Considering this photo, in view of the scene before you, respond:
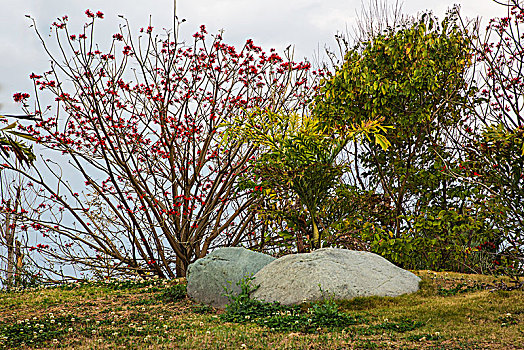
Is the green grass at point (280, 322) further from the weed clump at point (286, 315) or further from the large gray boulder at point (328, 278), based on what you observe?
the large gray boulder at point (328, 278)

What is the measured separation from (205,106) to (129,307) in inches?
225

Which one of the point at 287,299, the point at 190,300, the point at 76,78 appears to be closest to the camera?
the point at 287,299

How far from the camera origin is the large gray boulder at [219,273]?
8.96m

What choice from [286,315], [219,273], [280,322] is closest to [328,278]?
[286,315]

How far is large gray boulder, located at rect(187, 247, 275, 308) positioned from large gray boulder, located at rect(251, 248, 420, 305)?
0.44 m

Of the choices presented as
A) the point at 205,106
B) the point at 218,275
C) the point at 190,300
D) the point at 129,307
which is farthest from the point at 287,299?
the point at 205,106

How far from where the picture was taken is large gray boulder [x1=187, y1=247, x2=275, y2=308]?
8.96 meters

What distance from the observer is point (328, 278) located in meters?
8.24

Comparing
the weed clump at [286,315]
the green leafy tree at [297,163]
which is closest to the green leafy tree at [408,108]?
the green leafy tree at [297,163]

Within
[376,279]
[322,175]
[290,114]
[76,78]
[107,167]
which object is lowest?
[376,279]

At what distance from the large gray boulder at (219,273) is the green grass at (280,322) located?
0.26 meters

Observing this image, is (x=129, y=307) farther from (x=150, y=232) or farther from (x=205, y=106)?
(x=205, y=106)

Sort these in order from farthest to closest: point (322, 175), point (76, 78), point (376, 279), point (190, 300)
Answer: point (76, 78) → point (322, 175) → point (190, 300) → point (376, 279)

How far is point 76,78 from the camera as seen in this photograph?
1153 cm
